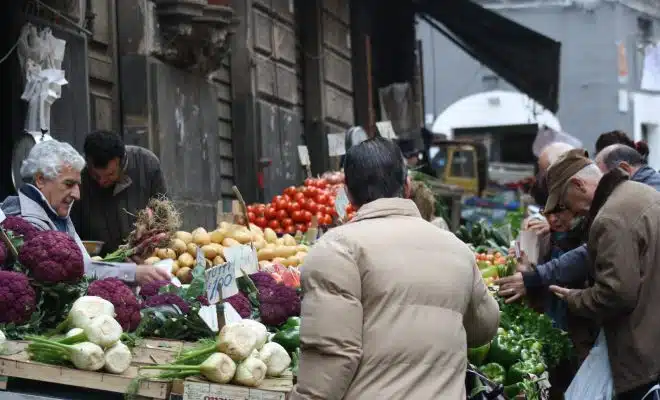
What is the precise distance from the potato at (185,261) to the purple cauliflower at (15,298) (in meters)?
2.12

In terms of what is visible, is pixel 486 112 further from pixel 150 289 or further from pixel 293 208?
pixel 150 289

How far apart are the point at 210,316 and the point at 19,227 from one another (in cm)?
88

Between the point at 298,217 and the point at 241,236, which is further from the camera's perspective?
the point at 298,217

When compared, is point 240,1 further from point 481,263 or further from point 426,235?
point 426,235

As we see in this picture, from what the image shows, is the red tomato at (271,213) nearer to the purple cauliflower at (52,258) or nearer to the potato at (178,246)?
the potato at (178,246)

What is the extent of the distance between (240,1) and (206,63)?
1723 mm

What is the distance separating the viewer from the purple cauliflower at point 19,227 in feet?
17.2

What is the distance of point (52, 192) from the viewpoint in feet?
18.4


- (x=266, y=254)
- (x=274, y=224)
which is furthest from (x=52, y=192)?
(x=274, y=224)

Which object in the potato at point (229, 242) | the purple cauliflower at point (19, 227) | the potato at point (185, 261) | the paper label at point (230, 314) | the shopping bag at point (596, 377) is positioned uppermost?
the purple cauliflower at point (19, 227)

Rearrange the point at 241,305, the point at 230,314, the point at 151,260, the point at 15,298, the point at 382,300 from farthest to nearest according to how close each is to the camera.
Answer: the point at 151,260 → the point at 241,305 → the point at 230,314 → the point at 15,298 → the point at 382,300

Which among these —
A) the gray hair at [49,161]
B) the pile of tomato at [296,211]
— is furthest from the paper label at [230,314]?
the pile of tomato at [296,211]

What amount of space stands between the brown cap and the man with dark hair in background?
7.05 feet

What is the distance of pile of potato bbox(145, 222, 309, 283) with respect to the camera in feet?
23.1
